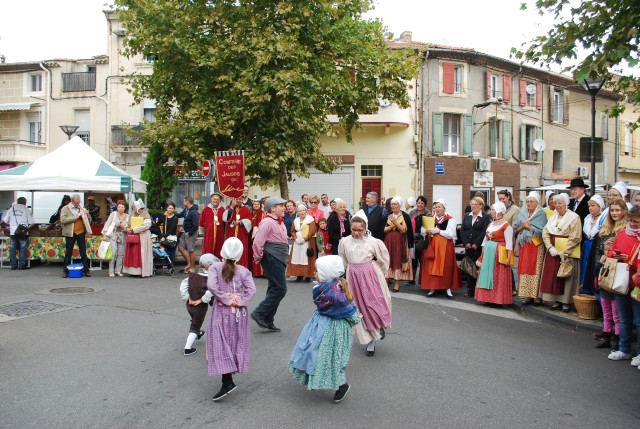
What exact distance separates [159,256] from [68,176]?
354cm

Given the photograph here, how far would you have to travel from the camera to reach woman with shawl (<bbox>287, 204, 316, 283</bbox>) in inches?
517

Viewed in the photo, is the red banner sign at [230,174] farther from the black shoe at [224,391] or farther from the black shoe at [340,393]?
the black shoe at [340,393]

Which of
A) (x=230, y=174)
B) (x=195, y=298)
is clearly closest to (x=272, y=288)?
(x=195, y=298)

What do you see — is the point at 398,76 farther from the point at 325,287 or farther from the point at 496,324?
the point at 325,287

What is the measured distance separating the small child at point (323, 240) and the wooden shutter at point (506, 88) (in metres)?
19.6

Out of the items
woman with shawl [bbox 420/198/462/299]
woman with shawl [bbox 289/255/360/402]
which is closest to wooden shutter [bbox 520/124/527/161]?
woman with shawl [bbox 420/198/462/299]

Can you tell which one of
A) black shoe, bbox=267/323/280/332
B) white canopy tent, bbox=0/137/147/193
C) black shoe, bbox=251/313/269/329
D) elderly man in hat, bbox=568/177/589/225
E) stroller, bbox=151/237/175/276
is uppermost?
white canopy tent, bbox=0/137/147/193

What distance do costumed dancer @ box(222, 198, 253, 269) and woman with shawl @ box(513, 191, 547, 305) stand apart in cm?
628

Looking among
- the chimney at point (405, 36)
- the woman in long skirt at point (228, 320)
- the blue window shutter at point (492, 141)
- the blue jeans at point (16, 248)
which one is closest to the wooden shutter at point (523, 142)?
the blue window shutter at point (492, 141)

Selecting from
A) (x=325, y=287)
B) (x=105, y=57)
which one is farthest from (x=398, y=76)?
(x=105, y=57)

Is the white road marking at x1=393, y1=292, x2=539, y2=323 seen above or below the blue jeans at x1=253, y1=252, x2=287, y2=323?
below

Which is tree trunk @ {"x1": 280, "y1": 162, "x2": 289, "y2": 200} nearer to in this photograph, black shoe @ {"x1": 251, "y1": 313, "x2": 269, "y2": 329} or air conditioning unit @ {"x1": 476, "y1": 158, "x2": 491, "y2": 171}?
Answer: black shoe @ {"x1": 251, "y1": 313, "x2": 269, "y2": 329}

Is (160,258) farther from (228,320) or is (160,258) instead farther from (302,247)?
(228,320)

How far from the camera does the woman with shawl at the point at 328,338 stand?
5.17 meters
